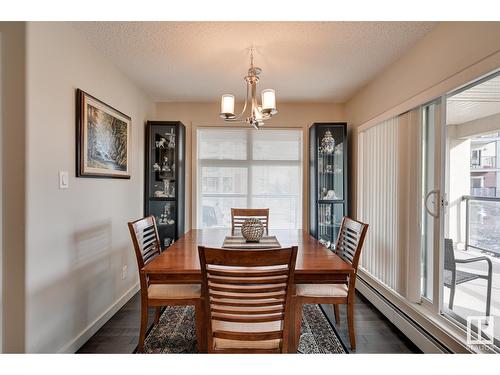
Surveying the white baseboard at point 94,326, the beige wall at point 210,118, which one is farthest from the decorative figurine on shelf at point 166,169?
the white baseboard at point 94,326

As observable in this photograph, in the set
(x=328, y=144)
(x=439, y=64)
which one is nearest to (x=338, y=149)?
(x=328, y=144)

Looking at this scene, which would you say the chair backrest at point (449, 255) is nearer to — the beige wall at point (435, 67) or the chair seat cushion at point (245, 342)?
the beige wall at point (435, 67)

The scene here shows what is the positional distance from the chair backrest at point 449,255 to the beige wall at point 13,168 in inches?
109

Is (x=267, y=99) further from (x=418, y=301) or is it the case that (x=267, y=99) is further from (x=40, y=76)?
(x=418, y=301)

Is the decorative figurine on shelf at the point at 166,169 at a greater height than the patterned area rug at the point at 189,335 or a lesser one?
greater

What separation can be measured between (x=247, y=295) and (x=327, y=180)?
253 centimetres

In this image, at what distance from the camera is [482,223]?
5.61ft

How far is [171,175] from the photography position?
3.40 meters

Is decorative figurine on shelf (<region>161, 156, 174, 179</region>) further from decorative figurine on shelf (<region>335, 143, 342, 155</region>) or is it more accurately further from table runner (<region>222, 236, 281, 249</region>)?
decorative figurine on shelf (<region>335, 143, 342, 155</region>)

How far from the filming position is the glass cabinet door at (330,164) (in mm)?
3369

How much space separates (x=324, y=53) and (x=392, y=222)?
65.4 inches

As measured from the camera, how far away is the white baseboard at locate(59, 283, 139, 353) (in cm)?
185

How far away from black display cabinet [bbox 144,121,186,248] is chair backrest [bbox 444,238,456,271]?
2.75 meters

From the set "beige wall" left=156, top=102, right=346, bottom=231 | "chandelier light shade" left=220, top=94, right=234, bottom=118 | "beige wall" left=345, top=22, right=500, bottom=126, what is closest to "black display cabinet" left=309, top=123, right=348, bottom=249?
"beige wall" left=156, top=102, right=346, bottom=231
